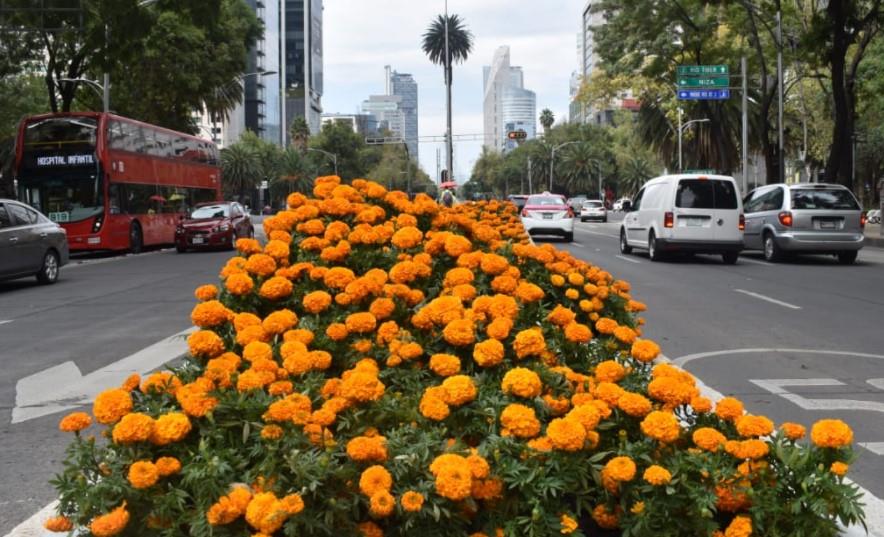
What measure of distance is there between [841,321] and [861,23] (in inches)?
611

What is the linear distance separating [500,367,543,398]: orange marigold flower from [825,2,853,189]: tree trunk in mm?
23429

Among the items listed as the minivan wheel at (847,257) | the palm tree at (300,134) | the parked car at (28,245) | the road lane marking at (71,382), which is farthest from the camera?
the palm tree at (300,134)

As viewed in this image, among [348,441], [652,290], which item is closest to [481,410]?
[348,441]

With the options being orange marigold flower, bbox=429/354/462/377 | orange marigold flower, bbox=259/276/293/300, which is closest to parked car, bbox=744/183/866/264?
orange marigold flower, bbox=259/276/293/300

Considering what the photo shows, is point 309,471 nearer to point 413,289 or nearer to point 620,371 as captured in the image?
point 620,371

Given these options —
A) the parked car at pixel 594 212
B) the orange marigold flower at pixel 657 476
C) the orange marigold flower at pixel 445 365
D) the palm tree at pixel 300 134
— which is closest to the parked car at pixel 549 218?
the orange marigold flower at pixel 445 365

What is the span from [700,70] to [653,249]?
1968cm

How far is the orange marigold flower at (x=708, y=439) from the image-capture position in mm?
3000

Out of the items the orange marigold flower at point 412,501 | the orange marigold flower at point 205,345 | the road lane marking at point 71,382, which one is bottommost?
the road lane marking at point 71,382

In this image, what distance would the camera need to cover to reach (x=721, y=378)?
7414 mm

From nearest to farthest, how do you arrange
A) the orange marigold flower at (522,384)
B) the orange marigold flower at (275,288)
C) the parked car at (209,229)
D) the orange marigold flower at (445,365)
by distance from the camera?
the orange marigold flower at (522,384)
the orange marigold flower at (445,365)
the orange marigold flower at (275,288)
the parked car at (209,229)

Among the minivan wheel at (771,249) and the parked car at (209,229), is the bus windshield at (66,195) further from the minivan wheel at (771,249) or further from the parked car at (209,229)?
the minivan wheel at (771,249)

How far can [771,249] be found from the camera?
2109 centimetres

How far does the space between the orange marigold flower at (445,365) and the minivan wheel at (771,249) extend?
61.2ft
